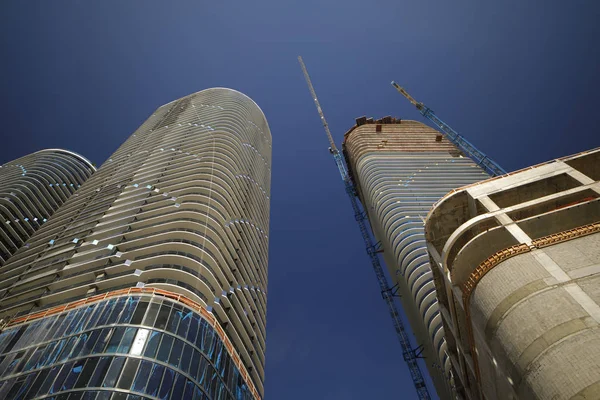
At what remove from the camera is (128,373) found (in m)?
21.4

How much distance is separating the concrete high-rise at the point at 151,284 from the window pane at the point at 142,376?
2.4 inches

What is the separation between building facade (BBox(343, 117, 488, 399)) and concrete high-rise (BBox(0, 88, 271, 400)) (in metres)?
17.0

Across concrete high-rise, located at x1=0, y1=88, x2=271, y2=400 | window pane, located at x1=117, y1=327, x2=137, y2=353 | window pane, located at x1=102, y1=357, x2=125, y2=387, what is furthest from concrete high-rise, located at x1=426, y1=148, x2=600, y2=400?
window pane, located at x1=117, y1=327, x2=137, y2=353

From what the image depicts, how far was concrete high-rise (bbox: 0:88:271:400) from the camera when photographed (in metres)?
22.8

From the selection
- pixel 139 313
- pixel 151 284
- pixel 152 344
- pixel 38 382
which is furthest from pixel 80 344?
pixel 151 284

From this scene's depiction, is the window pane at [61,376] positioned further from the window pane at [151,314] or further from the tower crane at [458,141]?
the tower crane at [458,141]

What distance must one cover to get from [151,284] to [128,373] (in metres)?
10.2

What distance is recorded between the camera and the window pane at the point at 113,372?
2073 centimetres

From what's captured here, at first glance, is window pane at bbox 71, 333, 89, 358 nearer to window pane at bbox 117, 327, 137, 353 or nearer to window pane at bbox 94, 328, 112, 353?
window pane at bbox 94, 328, 112, 353

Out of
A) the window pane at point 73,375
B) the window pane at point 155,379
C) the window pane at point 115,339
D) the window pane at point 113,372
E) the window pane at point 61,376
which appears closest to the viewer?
the window pane at point 113,372

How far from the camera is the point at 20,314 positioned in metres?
32.6

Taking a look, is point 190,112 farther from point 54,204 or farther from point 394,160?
point 394,160

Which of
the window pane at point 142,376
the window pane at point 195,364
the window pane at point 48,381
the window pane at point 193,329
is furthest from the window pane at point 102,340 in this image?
the window pane at point 195,364

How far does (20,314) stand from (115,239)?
10.3 m
